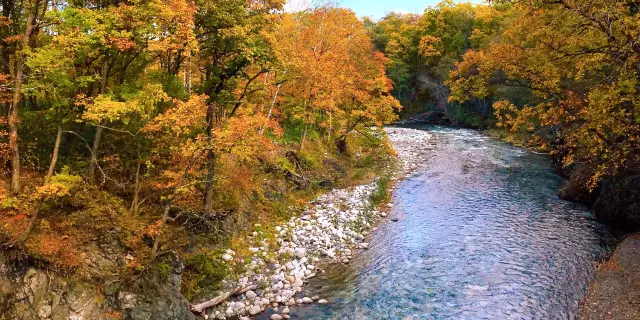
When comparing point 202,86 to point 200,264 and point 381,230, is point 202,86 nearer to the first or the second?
point 200,264

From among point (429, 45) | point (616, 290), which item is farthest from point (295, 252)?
point (429, 45)

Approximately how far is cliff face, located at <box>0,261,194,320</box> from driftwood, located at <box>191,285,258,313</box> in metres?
0.53

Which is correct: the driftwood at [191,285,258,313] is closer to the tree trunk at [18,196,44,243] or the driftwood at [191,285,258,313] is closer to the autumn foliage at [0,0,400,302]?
the autumn foliage at [0,0,400,302]

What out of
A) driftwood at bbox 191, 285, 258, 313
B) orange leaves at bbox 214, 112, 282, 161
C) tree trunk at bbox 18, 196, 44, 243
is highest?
orange leaves at bbox 214, 112, 282, 161

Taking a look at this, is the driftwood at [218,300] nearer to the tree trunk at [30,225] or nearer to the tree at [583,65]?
the tree trunk at [30,225]

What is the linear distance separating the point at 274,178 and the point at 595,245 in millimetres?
16707

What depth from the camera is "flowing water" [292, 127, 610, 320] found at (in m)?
13.2

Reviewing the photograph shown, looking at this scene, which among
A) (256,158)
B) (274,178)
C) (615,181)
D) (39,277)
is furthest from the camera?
(274,178)

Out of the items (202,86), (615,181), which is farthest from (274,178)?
(615,181)

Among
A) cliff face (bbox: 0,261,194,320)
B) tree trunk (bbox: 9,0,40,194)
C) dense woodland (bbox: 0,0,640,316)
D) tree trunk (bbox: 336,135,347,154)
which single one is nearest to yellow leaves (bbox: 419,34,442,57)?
tree trunk (bbox: 336,135,347,154)

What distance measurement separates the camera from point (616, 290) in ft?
42.7

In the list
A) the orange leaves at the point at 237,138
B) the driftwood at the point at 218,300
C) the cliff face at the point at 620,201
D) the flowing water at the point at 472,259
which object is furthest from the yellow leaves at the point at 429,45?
the driftwood at the point at 218,300

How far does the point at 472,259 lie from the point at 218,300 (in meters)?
10.8

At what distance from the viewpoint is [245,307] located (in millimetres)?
13258
